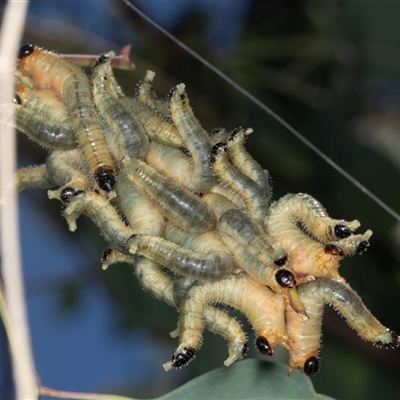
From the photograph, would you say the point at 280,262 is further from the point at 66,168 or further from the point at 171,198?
the point at 66,168

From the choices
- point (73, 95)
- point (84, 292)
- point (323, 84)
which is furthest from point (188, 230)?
point (84, 292)

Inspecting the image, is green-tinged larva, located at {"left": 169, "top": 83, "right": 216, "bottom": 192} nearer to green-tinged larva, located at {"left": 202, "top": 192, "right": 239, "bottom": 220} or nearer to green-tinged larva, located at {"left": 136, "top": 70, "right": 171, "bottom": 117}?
green-tinged larva, located at {"left": 202, "top": 192, "right": 239, "bottom": 220}

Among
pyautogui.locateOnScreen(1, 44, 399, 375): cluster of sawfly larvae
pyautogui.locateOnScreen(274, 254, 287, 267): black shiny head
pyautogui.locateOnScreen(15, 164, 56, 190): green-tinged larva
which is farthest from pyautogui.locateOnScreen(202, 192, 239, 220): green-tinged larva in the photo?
pyautogui.locateOnScreen(15, 164, 56, 190): green-tinged larva

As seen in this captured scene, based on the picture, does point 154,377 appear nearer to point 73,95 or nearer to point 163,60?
point 163,60

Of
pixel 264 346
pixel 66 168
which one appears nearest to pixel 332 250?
pixel 264 346

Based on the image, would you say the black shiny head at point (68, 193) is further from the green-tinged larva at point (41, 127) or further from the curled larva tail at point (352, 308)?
the curled larva tail at point (352, 308)

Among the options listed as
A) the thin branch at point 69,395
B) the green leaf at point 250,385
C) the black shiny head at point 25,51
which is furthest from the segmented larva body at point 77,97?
the green leaf at point 250,385
